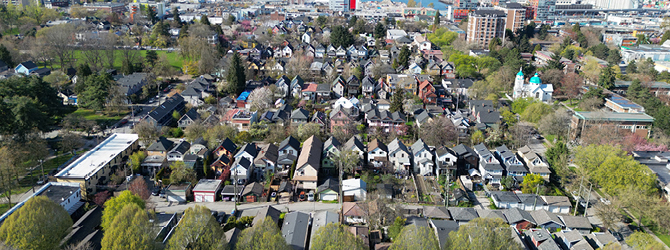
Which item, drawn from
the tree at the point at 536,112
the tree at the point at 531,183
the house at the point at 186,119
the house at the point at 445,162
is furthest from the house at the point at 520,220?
the house at the point at 186,119

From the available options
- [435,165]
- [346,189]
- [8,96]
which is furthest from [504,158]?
[8,96]

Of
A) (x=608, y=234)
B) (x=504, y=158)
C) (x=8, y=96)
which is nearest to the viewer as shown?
(x=608, y=234)

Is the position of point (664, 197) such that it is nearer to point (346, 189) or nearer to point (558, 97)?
point (346, 189)

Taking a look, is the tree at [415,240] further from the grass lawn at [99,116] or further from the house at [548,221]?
the grass lawn at [99,116]

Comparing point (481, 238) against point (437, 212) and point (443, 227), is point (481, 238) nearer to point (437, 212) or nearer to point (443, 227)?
point (443, 227)

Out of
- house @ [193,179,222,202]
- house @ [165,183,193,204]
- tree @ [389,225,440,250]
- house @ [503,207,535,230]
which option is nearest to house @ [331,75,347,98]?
house @ [193,179,222,202]

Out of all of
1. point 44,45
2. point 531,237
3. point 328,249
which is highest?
point 44,45

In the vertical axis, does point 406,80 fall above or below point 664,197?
above
